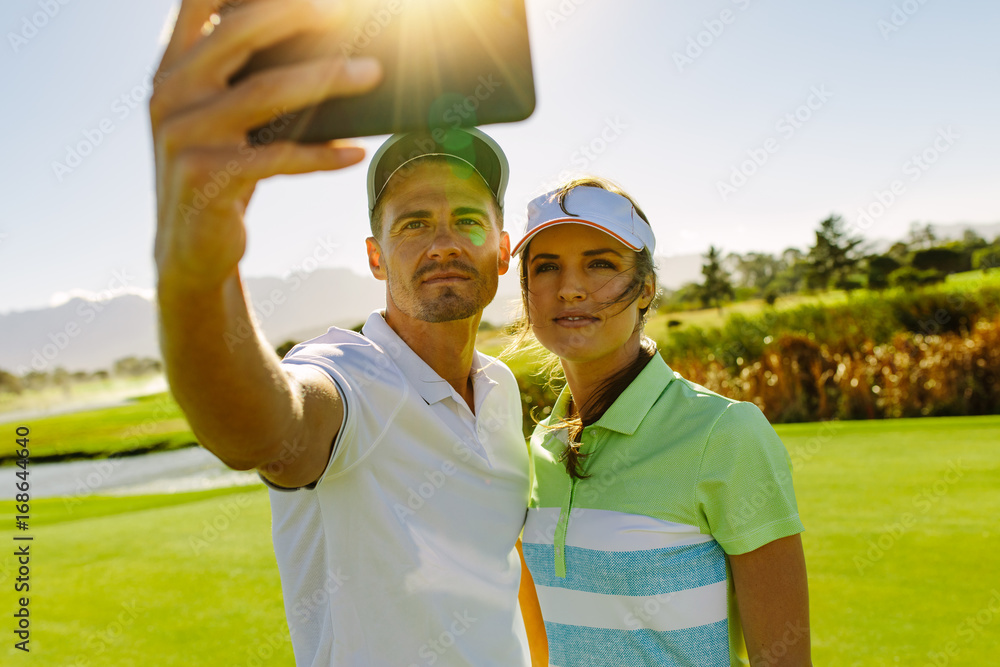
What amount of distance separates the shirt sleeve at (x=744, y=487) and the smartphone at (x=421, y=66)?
105 centimetres

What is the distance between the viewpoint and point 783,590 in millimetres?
1417

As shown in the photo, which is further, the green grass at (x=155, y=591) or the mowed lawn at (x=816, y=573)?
the green grass at (x=155, y=591)

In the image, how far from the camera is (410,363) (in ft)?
5.16

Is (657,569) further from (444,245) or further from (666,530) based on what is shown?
(444,245)

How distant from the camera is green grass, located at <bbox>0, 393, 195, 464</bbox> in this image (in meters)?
14.5

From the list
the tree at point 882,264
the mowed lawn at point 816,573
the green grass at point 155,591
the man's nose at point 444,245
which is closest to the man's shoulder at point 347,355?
the man's nose at point 444,245

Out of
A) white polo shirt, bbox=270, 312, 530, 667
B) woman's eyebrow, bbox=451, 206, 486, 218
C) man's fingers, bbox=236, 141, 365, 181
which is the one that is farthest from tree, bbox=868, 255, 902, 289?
man's fingers, bbox=236, 141, 365, 181

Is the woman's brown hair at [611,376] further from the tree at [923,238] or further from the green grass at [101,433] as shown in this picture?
the tree at [923,238]

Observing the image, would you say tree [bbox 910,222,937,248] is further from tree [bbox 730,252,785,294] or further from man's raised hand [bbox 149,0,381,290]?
man's raised hand [bbox 149,0,381,290]

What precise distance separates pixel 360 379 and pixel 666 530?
790 mm

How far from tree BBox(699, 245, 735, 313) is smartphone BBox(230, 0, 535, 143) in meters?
21.8

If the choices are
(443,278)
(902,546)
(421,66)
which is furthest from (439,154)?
(902,546)

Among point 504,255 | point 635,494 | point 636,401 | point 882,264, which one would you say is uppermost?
point 504,255

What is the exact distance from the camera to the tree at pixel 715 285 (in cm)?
2144
